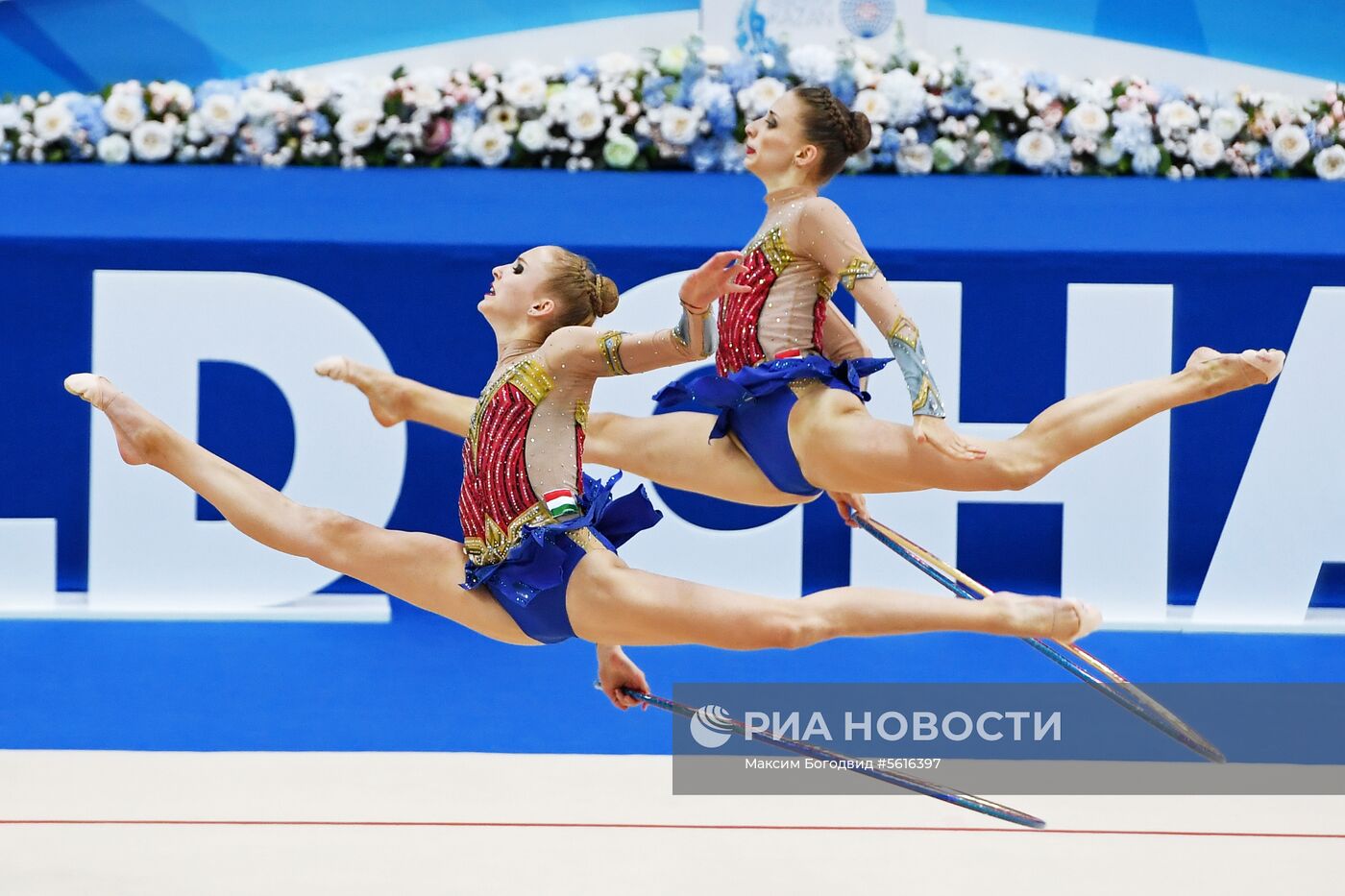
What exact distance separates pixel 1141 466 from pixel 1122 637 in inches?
22.3

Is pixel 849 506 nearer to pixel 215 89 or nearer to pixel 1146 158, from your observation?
pixel 1146 158

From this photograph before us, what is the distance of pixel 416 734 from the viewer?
180 inches

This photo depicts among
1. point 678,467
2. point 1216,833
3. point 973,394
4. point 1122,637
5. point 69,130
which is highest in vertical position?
point 69,130

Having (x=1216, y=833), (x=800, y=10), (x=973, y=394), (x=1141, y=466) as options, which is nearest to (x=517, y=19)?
(x=800, y=10)

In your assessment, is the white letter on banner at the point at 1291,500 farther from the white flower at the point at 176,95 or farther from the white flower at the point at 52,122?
the white flower at the point at 52,122

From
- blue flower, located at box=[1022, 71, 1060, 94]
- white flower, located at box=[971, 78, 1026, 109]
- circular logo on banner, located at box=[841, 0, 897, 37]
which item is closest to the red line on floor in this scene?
white flower, located at box=[971, 78, 1026, 109]

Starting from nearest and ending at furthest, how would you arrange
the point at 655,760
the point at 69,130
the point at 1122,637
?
1. the point at 655,760
2. the point at 1122,637
3. the point at 69,130

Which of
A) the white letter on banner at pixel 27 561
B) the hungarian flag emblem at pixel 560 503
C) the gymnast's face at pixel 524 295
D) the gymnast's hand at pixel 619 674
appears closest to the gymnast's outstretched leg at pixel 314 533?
the hungarian flag emblem at pixel 560 503

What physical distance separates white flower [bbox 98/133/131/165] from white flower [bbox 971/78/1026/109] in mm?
3248

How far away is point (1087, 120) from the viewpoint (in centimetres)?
616

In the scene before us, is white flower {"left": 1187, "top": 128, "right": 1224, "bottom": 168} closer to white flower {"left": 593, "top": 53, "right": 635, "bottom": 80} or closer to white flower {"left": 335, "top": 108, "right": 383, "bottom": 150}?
white flower {"left": 593, "top": 53, "right": 635, "bottom": 80}

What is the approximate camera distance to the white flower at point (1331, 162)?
6.37 meters

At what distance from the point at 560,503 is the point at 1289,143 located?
4204mm

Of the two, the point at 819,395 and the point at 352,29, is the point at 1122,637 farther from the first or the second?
the point at 352,29
